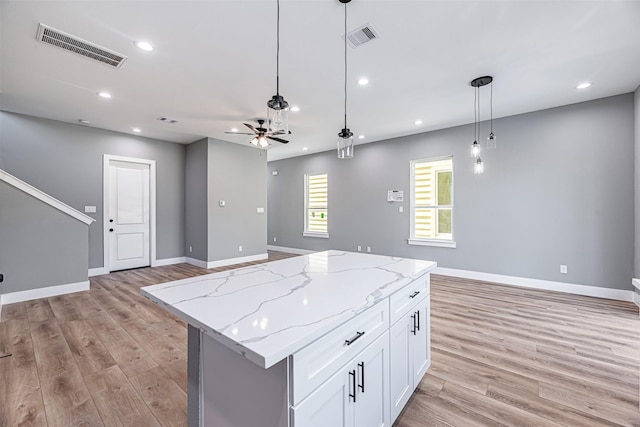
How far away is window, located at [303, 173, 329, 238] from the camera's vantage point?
7414 mm

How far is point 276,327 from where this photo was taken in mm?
955

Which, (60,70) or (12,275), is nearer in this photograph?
(60,70)

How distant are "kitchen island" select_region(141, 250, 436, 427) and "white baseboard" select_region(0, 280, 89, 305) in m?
4.04

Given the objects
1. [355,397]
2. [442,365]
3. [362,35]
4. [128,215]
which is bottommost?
[442,365]

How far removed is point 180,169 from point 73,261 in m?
2.87

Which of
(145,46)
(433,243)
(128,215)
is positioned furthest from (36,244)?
(433,243)

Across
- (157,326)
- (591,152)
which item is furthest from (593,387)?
(157,326)

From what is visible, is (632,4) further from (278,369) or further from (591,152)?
(278,369)

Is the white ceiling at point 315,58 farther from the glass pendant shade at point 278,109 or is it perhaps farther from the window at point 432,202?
the window at point 432,202

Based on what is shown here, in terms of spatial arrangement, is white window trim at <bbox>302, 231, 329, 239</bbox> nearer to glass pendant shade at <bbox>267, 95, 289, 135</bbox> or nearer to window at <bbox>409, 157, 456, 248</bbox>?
window at <bbox>409, 157, 456, 248</bbox>

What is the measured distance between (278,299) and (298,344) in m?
0.42

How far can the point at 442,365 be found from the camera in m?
2.25

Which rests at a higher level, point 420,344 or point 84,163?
point 84,163

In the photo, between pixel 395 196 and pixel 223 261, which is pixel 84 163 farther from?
pixel 395 196
